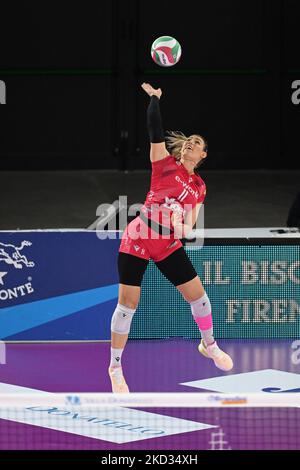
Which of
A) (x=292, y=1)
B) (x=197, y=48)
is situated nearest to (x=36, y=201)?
(x=197, y=48)

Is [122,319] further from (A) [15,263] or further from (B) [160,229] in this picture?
(A) [15,263]

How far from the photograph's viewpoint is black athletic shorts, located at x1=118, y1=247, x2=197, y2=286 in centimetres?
1107

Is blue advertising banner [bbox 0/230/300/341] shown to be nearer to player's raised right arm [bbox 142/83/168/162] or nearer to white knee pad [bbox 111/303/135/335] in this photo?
white knee pad [bbox 111/303/135/335]

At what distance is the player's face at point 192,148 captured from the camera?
11.3 meters

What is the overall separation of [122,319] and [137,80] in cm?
996

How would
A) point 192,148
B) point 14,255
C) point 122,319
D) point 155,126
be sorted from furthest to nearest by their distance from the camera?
point 14,255 < point 192,148 < point 122,319 < point 155,126

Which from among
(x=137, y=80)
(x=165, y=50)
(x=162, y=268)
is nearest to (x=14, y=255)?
(x=162, y=268)

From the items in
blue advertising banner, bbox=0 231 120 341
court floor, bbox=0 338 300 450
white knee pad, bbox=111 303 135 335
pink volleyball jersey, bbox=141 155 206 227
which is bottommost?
court floor, bbox=0 338 300 450

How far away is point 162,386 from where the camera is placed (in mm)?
11523

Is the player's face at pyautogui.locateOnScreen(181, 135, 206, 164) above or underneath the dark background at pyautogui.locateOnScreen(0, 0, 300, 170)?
underneath

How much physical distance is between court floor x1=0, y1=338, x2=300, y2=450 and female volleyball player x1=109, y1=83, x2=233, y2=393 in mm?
622

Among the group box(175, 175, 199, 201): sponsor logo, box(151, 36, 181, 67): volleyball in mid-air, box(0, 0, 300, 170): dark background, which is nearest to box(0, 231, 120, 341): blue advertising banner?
box(175, 175, 199, 201): sponsor logo

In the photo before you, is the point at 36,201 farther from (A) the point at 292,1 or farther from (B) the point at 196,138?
(B) the point at 196,138

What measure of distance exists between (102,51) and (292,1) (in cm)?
307
